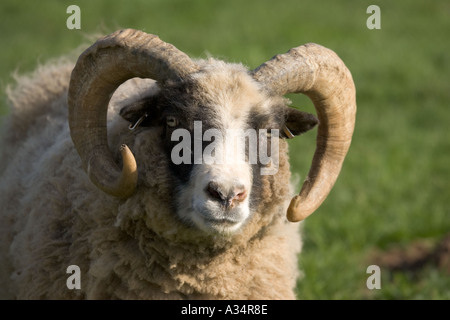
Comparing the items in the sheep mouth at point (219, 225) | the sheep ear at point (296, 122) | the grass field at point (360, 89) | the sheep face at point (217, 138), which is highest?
the grass field at point (360, 89)

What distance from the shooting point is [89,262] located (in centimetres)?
482

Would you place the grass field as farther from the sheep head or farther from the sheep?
the sheep

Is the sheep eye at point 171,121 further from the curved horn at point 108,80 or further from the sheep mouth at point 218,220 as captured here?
the sheep mouth at point 218,220

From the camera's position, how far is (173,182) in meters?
4.46

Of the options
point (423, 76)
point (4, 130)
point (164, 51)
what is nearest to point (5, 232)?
point (4, 130)

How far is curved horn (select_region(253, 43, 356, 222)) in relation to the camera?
4535 millimetres

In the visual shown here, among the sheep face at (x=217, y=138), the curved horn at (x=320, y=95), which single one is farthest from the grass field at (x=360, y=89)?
the curved horn at (x=320, y=95)

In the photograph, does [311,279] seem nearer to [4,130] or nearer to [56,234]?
[56,234]

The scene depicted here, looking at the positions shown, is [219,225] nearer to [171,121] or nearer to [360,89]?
[171,121]

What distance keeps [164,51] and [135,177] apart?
84 centimetres

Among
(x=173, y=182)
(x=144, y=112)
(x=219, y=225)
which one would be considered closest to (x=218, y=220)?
(x=219, y=225)

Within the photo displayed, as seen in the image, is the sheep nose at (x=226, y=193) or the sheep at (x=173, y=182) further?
the sheep at (x=173, y=182)

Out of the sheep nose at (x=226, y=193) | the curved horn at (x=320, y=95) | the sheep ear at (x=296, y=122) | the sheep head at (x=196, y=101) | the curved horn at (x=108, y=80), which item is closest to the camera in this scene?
the sheep nose at (x=226, y=193)

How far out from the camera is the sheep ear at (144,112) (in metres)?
4.57
